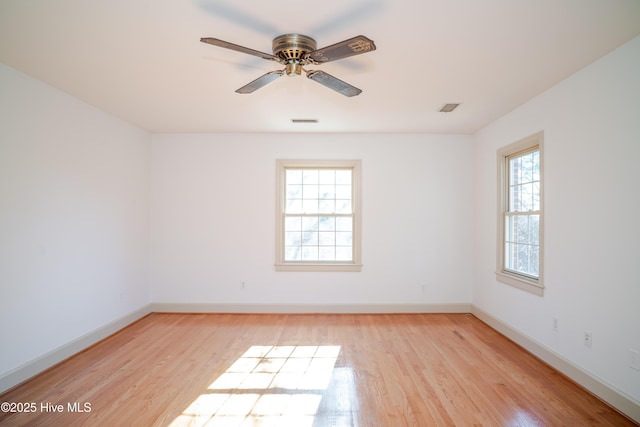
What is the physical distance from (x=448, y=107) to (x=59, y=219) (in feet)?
13.9

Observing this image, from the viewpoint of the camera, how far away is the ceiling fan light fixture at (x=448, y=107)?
3.74 meters

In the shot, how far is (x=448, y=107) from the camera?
383 cm

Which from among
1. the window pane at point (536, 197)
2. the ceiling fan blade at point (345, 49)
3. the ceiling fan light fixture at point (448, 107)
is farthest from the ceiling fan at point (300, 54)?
the window pane at point (536, 197)

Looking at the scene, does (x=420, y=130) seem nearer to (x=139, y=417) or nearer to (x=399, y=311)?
(x=399, y=311)

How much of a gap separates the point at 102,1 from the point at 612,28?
126 inches

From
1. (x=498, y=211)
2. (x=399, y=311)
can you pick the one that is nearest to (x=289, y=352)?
(x=399, y=311)

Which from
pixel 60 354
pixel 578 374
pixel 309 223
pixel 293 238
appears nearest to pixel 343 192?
pixel 309 223

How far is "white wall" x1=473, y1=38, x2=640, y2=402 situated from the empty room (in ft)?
0.06

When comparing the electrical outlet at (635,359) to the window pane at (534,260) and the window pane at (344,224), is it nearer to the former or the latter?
the window pane at (534,260)

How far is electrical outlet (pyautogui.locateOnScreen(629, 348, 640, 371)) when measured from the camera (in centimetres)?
233

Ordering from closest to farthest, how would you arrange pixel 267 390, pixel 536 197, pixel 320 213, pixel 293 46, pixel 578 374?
1. pixel 293 46
2. pixel 267 390
3. pixel 578 374
4. pixel 536 197
5. pixel 320 213

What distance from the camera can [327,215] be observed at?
16.8 feet

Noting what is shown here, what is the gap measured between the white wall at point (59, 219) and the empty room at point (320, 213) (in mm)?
22

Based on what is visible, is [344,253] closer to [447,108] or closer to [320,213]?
[320,213]
